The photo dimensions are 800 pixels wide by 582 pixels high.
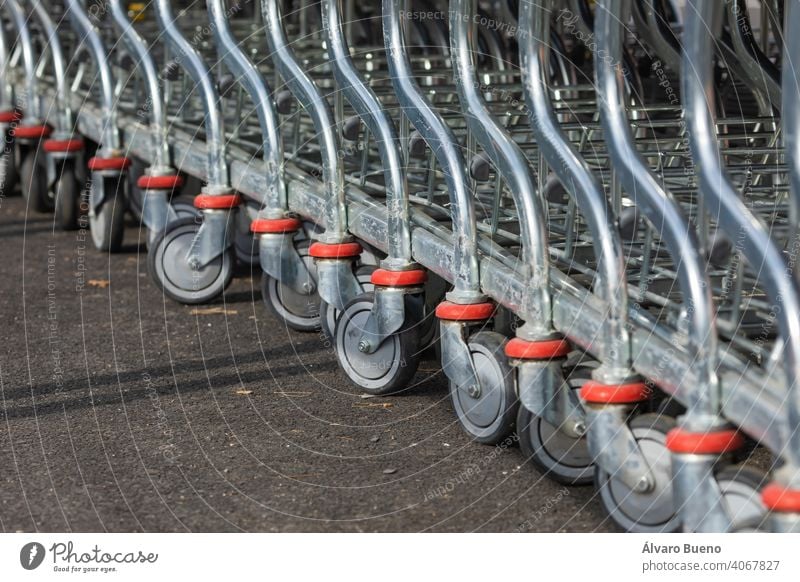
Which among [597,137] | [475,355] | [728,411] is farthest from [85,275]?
[728,411]

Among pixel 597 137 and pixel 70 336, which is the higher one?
pixel 597 137

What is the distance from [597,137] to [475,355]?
2067 millimetres

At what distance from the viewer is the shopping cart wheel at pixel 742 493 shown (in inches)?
117

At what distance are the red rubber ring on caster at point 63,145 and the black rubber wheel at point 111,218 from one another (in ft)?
1.26

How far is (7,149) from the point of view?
7.94 meters

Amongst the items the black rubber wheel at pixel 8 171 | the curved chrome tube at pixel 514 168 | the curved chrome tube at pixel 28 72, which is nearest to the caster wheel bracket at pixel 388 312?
Result: the curved chrome tube at pixel 514 168

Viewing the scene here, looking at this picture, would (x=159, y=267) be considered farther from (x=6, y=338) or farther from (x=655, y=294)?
(x=655, y=294)

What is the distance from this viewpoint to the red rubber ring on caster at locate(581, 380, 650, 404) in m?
3.38

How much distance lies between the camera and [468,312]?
4.11m

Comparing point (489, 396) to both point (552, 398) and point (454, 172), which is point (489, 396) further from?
point (454, 172)

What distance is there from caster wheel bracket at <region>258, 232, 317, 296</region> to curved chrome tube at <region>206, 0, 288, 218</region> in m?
0.08

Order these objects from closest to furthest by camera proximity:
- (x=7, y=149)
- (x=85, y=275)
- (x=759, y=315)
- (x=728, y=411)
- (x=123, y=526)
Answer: (x=728, y=411), (x=123, y=526), (x=759, y=315), (x=85, y=275), (x=7, y=149)

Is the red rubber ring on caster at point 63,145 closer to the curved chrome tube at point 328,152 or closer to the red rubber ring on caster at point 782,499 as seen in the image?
the curved chrome tube at point 328,152

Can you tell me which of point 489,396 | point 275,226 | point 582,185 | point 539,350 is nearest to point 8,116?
A: point 275,226
